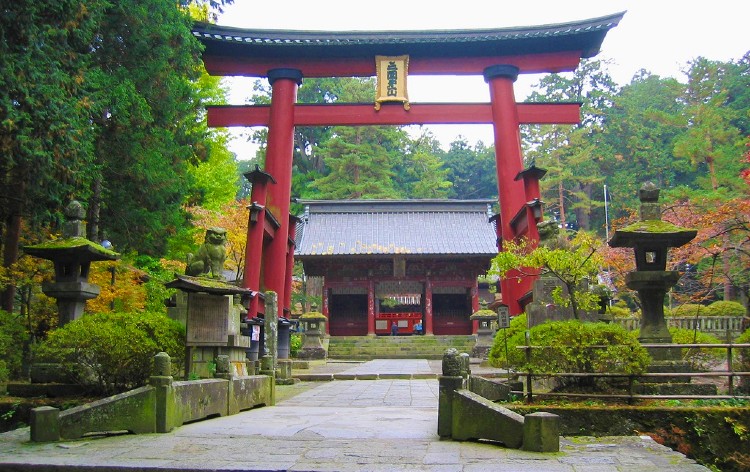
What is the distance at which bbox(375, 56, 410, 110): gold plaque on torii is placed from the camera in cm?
1789

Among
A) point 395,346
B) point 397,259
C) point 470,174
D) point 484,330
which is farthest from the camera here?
point 470,174

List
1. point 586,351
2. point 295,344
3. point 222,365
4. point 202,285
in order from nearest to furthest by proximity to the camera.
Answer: point 586,351, point 222,365, point 202,285, point 295,344

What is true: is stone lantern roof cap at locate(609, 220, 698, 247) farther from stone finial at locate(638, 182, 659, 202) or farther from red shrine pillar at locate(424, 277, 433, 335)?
red shrine pillar at locate(424, 277, 433, 335)

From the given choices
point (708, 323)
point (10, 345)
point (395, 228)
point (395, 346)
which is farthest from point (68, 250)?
point (395, 228)

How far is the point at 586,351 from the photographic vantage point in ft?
25.0

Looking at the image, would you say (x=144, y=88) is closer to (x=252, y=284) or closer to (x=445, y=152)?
(x=252, y=284)

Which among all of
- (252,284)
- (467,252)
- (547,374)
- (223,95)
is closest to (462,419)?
(547,374)

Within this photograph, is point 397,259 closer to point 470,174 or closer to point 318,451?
point 318,451

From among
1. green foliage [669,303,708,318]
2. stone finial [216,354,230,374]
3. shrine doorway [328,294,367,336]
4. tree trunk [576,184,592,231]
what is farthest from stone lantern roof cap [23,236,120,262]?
tree trunk [576,184,592,231]

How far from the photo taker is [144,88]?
14180mm

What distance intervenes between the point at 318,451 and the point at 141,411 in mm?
2178

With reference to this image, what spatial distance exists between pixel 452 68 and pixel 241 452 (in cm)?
1518

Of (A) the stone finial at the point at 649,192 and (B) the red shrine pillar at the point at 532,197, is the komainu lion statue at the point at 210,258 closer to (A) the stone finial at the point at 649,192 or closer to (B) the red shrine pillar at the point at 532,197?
(A) the stone finial at the point at 649,192

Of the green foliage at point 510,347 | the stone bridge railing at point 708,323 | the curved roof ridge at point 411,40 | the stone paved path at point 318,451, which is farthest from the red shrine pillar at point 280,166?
the stone bridge railing at point 708,323
